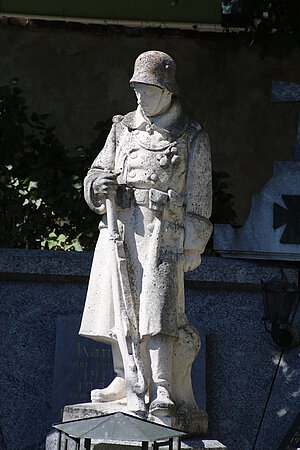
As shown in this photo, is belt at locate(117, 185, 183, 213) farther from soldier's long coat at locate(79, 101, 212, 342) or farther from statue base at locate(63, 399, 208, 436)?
statue base at locate(63, 399, 208, 436)

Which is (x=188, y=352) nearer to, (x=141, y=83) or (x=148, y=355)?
(x=148, y=355)

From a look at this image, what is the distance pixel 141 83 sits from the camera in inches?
310

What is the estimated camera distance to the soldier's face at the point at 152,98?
791 cm

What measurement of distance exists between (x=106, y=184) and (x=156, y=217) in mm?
345

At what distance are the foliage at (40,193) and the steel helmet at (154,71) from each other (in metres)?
2.93

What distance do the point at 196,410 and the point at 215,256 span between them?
10.1 feet

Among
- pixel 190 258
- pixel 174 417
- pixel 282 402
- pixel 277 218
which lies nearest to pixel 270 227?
pixel 277 218

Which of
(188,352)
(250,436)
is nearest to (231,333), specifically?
(250,436)

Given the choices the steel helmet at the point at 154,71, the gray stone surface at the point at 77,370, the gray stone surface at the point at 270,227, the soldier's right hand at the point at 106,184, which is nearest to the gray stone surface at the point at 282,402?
the gray stone surface at the point at 270,227

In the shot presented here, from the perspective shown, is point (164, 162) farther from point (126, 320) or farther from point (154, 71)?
point (126, 320)

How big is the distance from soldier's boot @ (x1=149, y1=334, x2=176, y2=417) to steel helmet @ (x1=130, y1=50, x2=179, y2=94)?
1.46 metres

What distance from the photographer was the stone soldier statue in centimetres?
772

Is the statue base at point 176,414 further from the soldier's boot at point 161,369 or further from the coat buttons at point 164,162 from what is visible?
the coat buttons at point 164,162

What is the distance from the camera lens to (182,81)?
12656mm
